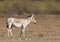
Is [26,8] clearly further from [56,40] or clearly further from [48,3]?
[56,40]

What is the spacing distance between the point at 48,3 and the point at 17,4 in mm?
4264

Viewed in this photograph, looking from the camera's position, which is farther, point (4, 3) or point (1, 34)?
point (4, 3)

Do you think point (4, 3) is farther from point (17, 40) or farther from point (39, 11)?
point (17, 40)

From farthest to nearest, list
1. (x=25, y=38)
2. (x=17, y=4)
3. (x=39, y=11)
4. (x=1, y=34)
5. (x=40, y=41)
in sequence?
(x=17, y=4), (x=39, y=11), (x=1, y=34), (x=25, y=38), (x=40, y=41)

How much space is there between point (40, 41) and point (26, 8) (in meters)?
21.2

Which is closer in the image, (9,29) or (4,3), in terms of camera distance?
(9,29)

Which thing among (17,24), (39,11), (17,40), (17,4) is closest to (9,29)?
(17,24)

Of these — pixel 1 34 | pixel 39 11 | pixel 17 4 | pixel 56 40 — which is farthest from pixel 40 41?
pixel 17 4

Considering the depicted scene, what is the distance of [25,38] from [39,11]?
60.8ft

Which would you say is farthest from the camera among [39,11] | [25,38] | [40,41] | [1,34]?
[39,11]

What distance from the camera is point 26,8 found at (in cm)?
3647

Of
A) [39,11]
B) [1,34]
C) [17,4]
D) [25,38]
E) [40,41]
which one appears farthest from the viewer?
[17,4]

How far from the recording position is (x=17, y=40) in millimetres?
15891

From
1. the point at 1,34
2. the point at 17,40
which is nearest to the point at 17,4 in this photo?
the point at 1,34
